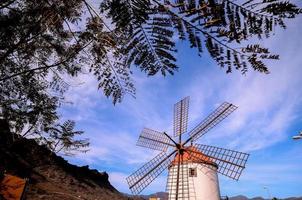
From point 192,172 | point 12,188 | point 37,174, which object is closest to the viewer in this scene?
point 12,188

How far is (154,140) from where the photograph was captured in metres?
21.6

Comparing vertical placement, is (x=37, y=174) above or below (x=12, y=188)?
above

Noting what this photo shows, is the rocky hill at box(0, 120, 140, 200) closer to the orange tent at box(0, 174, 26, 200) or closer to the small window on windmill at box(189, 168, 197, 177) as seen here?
the orange tent at box(0, 174, 26, 200)

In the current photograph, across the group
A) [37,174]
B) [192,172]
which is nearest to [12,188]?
[192,172]

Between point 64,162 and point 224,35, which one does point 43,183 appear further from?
point 224,35

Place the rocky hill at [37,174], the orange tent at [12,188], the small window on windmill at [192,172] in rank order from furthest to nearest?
the small window on windmill at [192,172]
the rocky hill at [37,174]
the orange tent at [12,188]

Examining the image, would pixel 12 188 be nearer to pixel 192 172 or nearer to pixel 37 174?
pixel 192 172

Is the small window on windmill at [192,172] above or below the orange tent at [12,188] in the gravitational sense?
above

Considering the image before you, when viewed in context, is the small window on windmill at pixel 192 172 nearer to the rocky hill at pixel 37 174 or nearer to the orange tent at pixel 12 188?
the rocky hill at pixel 37 174

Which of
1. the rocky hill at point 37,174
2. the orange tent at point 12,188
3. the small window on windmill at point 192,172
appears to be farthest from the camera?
the small window on windmill at point 192,172

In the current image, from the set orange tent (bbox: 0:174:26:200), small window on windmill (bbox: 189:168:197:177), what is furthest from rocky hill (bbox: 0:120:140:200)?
small window on windmill (bbox: 189:168:197:177)

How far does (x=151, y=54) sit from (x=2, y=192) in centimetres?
1067

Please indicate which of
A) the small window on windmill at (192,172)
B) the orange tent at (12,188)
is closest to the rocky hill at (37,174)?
→ the orange tent at (12,188)

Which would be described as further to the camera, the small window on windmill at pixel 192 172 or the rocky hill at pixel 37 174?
the small window on windmill at pixel 192 172
